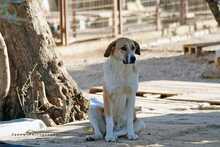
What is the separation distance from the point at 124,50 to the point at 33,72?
2.21 meters

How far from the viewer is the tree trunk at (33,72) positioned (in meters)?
10.1

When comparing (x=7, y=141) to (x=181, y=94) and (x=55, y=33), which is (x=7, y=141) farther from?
(x=55, y=33)

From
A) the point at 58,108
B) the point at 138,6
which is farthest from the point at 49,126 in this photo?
the point at 138,6

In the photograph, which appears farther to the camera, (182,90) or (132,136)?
(182,90)

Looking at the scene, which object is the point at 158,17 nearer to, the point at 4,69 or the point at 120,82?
the point at 4,69

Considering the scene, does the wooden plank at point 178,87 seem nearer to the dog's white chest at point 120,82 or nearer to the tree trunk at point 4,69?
the tree trunk at point 4,69

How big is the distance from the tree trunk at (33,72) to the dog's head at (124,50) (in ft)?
6.36

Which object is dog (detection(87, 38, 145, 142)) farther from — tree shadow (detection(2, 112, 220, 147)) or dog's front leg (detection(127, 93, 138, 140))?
tree shadow (detection(2, 112, 220, 147))

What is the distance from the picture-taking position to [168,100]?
1233cm

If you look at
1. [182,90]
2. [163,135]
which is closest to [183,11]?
[182,90]

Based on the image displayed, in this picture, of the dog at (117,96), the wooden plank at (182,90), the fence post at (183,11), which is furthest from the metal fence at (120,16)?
the dog at (117,96)

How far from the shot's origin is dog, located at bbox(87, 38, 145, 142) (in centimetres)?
845

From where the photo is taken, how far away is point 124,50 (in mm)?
8359

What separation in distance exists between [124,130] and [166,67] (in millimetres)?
9026
